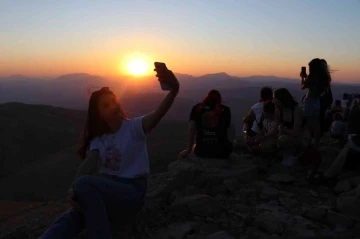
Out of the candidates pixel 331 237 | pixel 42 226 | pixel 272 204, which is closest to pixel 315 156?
pixel 272 204

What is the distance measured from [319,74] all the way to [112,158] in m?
3.96

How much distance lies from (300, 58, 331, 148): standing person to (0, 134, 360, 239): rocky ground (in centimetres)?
108

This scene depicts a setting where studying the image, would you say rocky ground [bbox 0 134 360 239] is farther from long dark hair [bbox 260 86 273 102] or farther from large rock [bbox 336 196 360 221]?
long dark hair [bbox 260 86 273 102]

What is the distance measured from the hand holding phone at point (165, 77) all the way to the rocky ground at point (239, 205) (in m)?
1.54

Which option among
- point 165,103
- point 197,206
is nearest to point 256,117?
point 197,206

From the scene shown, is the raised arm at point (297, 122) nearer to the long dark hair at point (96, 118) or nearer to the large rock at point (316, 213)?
the large rock at point (316, 213)

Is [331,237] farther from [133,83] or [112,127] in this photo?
[133,83]

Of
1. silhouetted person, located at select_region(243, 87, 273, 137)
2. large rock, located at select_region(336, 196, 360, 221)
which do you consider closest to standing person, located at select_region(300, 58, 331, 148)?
silhouetted person, located at select_region(243, 87, 273, 137)

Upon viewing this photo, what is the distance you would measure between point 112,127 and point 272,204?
6.95 ft

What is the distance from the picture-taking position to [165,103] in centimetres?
326

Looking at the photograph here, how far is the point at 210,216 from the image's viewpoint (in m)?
4.07

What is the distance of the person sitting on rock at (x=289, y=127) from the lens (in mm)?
5406

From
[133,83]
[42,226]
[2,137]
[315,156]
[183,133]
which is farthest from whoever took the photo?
[133,83]

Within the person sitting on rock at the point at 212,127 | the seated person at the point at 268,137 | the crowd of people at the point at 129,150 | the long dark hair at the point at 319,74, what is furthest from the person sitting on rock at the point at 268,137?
the long dark hair at the point at 319,74
